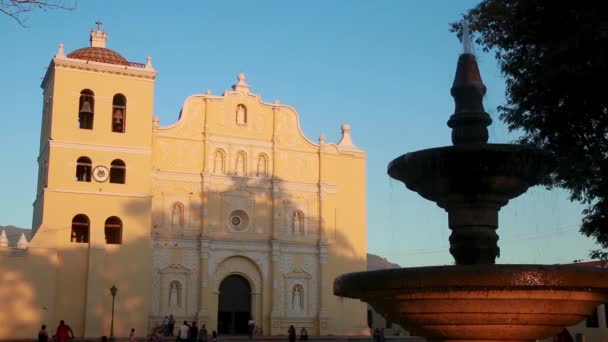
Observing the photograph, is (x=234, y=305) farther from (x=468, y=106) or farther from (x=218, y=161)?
(x=468, y=106)

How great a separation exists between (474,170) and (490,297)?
6.41 ft

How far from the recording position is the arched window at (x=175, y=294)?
32062 millimetres

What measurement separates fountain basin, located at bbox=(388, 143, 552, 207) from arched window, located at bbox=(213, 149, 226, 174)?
2537 cm

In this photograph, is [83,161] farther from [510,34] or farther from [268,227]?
[510,34]

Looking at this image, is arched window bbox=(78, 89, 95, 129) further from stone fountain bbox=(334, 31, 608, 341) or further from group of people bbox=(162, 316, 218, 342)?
stone fountain bbox=(334, 31, 608, 341)

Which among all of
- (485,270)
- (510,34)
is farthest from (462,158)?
(510,34)

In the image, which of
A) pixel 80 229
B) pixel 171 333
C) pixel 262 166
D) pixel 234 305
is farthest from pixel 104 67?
pixel 234 305

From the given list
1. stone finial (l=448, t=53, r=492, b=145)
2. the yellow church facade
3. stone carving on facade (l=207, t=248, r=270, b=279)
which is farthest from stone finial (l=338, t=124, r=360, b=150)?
stone finial (l=448, t=53, r=492, b=145)

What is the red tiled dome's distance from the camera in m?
32.3

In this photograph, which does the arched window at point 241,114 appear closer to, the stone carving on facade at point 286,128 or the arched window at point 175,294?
the stone carving on facade at point 286,128

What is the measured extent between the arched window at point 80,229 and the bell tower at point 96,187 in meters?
0.04

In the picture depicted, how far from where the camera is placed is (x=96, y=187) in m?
30.7

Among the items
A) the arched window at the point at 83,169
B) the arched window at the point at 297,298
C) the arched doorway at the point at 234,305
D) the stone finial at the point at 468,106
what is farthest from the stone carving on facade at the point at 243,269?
the stone finial at the point at 468,106

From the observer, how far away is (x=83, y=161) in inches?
1220
